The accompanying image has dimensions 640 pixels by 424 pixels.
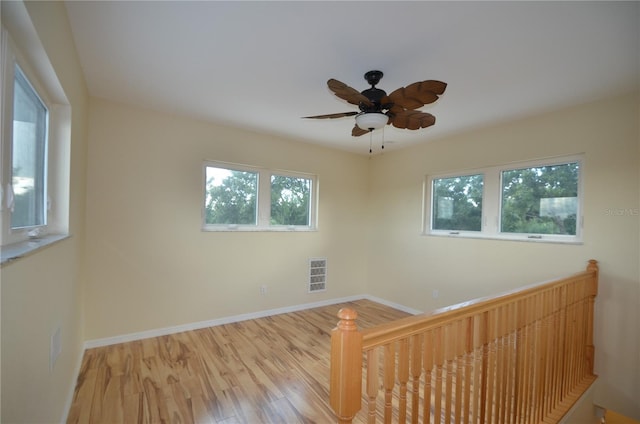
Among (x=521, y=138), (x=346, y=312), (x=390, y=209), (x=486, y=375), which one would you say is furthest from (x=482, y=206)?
(x=346, y=312)

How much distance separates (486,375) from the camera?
4.94 feet

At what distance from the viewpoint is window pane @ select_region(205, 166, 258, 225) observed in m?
3.39

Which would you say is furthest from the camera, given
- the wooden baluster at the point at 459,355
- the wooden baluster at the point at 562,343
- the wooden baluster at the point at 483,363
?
the wooden baluster at the point at 562,343

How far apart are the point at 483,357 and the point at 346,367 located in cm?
97

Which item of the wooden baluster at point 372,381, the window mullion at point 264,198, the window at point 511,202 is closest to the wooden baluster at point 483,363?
the wooden baluster at point 372,381

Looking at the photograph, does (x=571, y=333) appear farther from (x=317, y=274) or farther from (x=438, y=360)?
(x=317, y=274)

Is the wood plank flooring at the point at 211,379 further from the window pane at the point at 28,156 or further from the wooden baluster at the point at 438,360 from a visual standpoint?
the window pane at the point at 28,156

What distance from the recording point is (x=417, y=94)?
1705 millimetres

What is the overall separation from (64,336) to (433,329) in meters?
2.21

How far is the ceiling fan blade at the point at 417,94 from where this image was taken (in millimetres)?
1600

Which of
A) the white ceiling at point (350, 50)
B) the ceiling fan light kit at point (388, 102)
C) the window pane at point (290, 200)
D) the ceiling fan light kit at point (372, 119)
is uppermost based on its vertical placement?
the white ceiling at point (350, 50)

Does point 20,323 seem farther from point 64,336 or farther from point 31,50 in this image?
point 31,50

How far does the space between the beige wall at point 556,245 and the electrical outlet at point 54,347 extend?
12.2 feet

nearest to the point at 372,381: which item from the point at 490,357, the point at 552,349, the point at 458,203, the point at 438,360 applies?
the point at 438,360
